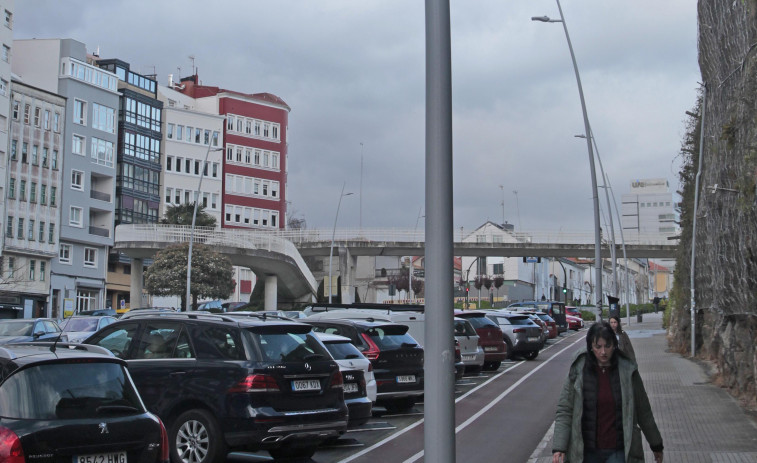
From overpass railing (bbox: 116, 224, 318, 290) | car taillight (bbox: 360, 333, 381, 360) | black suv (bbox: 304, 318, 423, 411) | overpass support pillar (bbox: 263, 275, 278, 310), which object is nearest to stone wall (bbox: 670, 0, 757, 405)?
black suv (bbox: 304, 318, 423, 411)

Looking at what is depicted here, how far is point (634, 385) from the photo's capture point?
6484 mm

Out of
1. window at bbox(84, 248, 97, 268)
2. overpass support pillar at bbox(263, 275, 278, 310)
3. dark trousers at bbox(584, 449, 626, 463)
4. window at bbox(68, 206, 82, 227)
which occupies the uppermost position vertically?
window at bbox(68, 206, 82, 227)

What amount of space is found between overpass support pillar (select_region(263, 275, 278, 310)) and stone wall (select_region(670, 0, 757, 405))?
32.5 m

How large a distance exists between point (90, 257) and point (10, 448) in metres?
70.5

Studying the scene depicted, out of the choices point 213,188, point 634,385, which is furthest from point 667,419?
point 213,188

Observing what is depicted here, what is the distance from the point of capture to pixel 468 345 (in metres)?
24.5

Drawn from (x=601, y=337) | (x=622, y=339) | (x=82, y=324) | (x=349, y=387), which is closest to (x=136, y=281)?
(x=82, y=324)

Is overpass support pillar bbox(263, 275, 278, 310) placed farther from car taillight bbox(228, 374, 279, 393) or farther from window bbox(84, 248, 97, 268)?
car taillight bbox(228, 374, 279, 393)

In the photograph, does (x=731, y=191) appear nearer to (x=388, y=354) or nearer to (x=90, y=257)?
(x=388, y=354)

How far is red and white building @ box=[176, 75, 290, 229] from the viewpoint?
96.8 metres

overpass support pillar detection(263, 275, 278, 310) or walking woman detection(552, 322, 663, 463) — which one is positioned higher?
overpass support pillar detection(263, 275, 278, 310)

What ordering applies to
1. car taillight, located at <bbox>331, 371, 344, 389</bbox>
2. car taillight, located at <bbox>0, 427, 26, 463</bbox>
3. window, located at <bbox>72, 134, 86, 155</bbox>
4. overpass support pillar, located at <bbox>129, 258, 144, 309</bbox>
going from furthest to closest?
window, located at <bbox>72, 134, 86, 155</bbox> < overpass support pillar, located at <bbox>129, 258, 144, 309</bbox> < car taillight, located at <bbox>331, 371, 344, 389</bbox> < car taillight, located at <bbox>0, 427, 26, 463</bbox>

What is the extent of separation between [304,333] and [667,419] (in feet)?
25.4

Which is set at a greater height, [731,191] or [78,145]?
[78,145]
